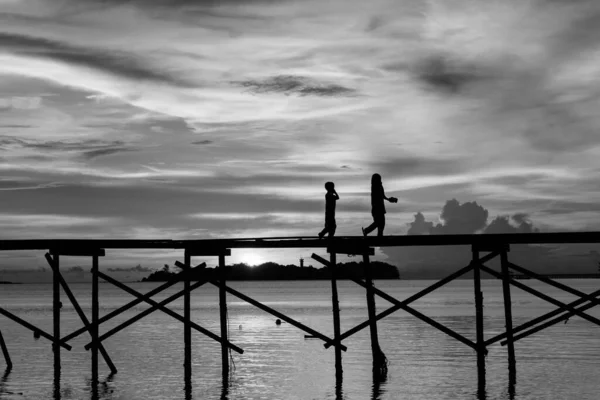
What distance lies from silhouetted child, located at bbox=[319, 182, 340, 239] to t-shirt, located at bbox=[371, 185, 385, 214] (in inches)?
39.9

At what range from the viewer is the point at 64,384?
27.6 metres

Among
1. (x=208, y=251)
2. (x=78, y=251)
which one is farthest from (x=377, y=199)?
(x=78, y=251)

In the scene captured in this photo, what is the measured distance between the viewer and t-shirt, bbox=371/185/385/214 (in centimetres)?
2339

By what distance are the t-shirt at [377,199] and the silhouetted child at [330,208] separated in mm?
1013

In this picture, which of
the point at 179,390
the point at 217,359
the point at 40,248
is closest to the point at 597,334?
the point at 217,359

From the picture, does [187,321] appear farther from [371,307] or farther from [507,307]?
[507,307]

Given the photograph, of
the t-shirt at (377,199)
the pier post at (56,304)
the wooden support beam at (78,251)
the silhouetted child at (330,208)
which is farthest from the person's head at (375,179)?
the pier post at (56,304)

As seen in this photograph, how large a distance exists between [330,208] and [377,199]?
54.5 inches

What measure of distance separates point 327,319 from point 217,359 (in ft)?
126

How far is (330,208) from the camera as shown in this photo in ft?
77.8

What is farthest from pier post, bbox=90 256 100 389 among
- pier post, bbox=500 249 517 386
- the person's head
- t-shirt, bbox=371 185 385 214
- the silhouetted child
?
pier post, bbox=500 249 517 386

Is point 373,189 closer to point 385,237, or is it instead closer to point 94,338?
point 385,237

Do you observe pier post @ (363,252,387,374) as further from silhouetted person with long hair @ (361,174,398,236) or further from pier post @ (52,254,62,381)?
pier post @ (52,254,62,381)

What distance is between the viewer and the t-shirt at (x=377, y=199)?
23.4m
